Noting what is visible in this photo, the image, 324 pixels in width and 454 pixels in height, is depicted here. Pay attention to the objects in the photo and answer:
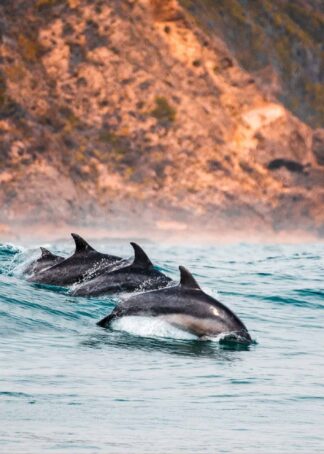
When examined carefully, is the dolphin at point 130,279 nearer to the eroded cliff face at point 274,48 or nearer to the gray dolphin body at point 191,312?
the gray dolphin body at point 191,312

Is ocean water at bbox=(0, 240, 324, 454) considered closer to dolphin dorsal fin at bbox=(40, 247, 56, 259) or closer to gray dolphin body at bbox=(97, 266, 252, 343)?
gray dolphin body at bbox=(97, 266, 252, 343)

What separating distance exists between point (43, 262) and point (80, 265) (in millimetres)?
2404

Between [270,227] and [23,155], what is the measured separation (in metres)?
28.1

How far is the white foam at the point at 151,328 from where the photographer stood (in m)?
18.5

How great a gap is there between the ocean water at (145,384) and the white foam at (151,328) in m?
0.02

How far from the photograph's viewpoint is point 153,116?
123m

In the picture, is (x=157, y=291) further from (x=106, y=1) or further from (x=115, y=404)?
(x=106, y=1)

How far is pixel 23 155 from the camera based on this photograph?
372 feet

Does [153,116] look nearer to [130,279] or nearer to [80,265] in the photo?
[80,265]

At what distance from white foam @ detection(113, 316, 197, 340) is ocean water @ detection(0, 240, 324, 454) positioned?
0.05 feet

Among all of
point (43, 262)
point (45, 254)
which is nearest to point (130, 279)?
point (43, 262)

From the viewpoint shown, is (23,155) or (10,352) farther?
(23,155)

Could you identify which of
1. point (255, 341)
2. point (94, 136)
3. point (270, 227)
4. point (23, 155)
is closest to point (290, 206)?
point (270, 227)

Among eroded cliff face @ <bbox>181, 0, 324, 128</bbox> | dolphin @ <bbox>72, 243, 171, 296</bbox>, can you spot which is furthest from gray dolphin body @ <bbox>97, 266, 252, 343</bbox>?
eroded cliff face @ <bbox>181, 0, 324, 128</bbox>
